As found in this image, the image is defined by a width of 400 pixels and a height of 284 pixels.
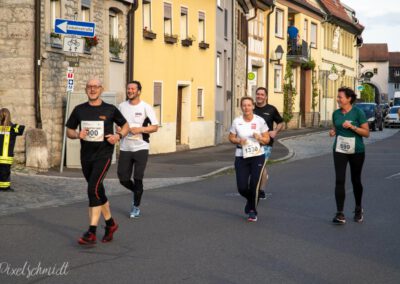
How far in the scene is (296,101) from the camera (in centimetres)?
5412

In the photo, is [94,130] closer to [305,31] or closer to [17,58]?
[17,58]

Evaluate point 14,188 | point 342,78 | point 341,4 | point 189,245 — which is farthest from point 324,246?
point 341,4

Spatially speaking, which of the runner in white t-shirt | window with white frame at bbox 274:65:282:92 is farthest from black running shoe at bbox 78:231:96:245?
window with white frame at bbox 274:65:282:92

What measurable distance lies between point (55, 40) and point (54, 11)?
2.63ft

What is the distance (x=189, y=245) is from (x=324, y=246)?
1.43 m

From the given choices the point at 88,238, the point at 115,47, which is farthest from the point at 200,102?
the point at 88,238

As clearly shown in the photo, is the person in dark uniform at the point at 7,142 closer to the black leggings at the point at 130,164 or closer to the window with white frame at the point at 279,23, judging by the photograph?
the black leggings at the point at 130,164

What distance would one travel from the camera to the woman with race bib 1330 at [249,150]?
1143cm

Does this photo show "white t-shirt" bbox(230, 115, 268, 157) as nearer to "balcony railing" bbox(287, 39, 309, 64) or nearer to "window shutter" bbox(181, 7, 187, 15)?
"window shutter" bbox(181, 7, 187, 15)

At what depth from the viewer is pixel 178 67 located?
1183 inches

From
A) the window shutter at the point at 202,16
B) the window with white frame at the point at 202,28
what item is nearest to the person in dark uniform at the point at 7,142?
the window shutter at the point at 202,16

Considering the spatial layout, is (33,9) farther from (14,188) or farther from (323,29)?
(323,29)

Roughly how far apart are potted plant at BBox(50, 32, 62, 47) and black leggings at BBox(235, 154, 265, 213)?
9.65m

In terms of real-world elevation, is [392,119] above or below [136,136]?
above
